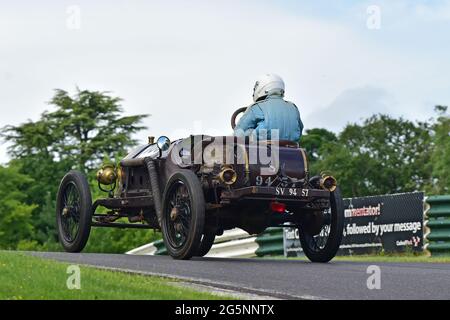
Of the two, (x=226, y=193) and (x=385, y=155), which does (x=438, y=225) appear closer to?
(x=226, y=193)

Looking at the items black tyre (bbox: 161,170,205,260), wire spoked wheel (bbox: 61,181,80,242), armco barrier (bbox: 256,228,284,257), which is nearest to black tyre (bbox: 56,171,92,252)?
wire spoked wheel (bbox: 61,181,80,242)

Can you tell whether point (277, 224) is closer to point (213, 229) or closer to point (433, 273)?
point (213, 229)

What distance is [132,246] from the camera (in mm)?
53812

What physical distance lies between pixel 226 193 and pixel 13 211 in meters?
52.6

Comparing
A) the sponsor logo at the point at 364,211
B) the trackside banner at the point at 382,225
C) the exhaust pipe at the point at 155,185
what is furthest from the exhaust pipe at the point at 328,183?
the sponsor logo at the point at 364,211

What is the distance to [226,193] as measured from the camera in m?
12.5

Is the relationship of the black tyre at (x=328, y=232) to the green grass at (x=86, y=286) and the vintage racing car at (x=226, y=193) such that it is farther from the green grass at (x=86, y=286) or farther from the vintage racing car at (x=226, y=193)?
the green grass at (x=86, y=286)

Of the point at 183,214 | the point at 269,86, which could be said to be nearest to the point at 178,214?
the point at 183,214

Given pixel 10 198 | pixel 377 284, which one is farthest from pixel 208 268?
pixel 10 198

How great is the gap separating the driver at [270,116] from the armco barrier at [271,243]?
10.0m

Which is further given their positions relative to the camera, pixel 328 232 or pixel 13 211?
pixel 13 211

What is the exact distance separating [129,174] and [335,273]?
4514 mm

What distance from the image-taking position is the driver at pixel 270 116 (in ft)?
43.4
